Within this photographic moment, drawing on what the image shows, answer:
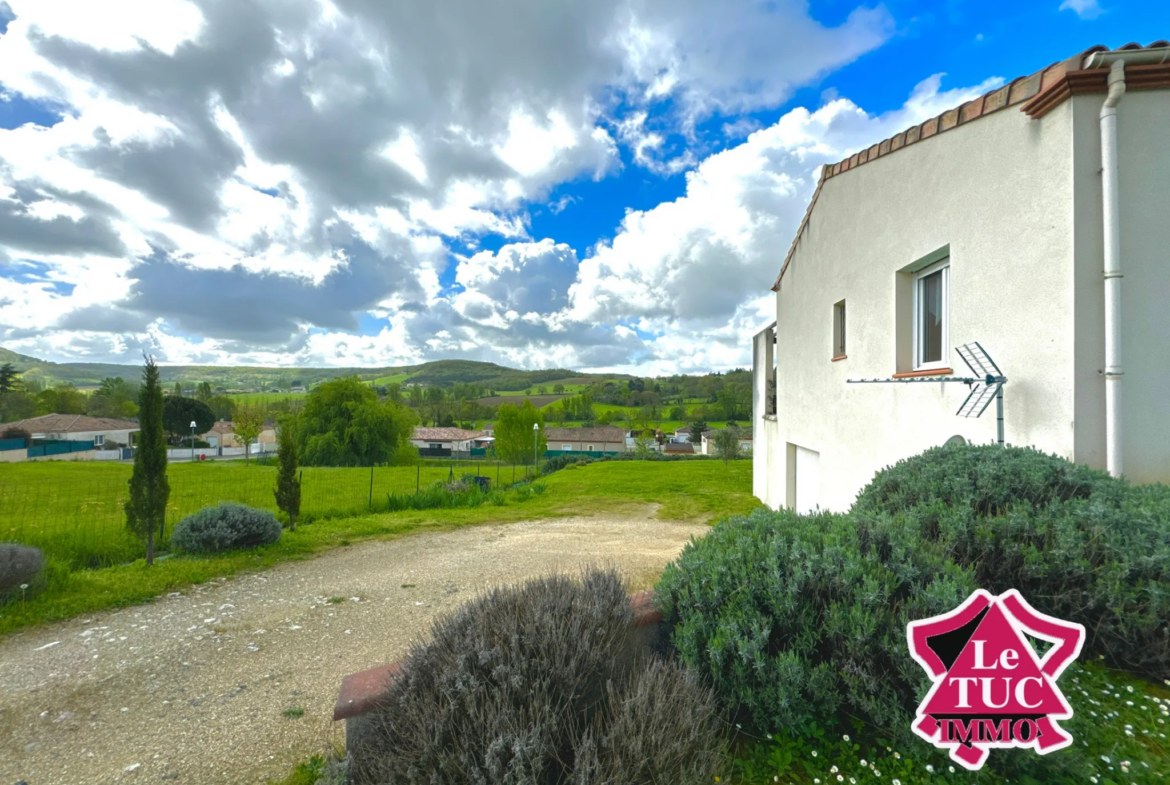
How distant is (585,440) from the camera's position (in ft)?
177

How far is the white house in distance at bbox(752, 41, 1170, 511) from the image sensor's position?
10.5ft

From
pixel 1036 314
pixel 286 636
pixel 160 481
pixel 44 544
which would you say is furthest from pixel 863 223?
pixel 44 544

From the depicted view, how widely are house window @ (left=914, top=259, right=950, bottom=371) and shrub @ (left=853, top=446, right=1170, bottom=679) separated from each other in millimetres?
1994

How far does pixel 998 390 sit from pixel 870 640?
9.32 feet

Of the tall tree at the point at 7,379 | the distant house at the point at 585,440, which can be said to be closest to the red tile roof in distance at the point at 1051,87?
the distant house at the point at 585,440

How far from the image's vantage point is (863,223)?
6.19 meters

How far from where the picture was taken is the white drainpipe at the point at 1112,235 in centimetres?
315

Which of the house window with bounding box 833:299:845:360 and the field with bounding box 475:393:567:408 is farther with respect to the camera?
the field with bounding box 475:393:567:408

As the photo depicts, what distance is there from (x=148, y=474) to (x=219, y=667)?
13.3 feet

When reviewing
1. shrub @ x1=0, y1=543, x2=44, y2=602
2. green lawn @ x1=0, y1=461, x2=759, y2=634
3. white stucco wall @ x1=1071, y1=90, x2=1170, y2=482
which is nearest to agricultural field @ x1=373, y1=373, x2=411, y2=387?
green lawn @ x1=0, y1=461, x2=759, y2=634

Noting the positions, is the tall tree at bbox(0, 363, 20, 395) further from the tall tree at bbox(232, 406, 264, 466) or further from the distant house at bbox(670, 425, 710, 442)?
the distant house at bbox(670, 425, 710, 442)

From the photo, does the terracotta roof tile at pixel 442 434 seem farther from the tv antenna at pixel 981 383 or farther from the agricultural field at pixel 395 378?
the tv antenna at pixel 981 383

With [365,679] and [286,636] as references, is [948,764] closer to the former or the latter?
[365,679]

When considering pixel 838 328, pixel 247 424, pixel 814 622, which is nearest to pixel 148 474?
pixel 814 622
